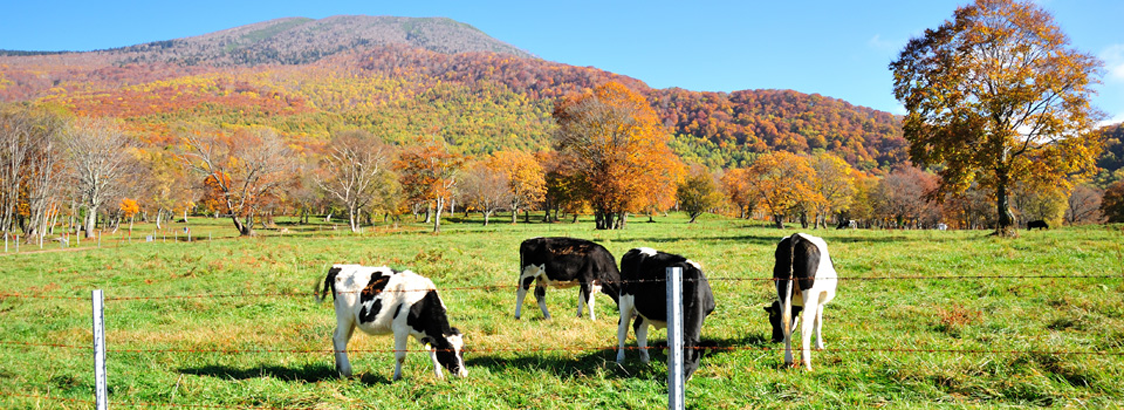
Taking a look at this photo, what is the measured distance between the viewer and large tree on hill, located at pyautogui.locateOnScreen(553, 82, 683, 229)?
35.1 meters

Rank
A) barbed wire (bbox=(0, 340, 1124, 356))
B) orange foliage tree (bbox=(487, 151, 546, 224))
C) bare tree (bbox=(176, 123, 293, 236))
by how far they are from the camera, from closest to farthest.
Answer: barbed wire (bbox=(0, 340, 1124, 356)) → bare tree (bbox=(176, 123, 293, 236)) → orange foliage tree (bbox=(487, 151, 546, 224))

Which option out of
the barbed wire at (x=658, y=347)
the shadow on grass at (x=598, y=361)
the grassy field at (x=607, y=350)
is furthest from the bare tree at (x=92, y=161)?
the shadow on grass at (x=598, y=361)

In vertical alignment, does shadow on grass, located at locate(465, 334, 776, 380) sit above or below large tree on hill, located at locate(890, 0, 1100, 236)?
below

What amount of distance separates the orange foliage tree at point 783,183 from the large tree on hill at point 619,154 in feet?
59.8

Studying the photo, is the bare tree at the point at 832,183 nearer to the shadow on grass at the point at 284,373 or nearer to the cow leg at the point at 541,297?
the cow leg at the point at 541,297

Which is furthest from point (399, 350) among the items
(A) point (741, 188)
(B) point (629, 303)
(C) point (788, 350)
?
(A) point (741, 188)

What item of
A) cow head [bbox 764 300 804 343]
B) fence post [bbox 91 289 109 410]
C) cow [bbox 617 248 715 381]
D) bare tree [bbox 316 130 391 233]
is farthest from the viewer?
bare tree [bbox 316 130 391 233]

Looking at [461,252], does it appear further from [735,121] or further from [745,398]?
[735,121]

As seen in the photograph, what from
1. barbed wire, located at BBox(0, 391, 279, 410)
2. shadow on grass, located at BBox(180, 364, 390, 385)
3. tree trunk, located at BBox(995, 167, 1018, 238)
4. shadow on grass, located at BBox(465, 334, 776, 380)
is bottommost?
shadow on grass, located at BBox(180, 364, 390, 385)

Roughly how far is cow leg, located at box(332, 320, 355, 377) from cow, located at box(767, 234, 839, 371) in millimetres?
5195

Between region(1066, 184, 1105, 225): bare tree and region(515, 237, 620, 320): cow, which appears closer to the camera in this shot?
region(515, 237, 620, 320): cow

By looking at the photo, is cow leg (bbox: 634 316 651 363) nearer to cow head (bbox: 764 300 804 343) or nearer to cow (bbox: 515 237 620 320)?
cow head (bbox: 764 300 804 343)

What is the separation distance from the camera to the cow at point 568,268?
9148 millimetres

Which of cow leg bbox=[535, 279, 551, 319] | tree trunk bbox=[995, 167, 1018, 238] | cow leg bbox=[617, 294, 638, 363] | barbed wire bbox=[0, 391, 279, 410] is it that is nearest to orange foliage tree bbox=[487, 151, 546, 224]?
tree trunk bbox=[995, 167, 1018, 238]
